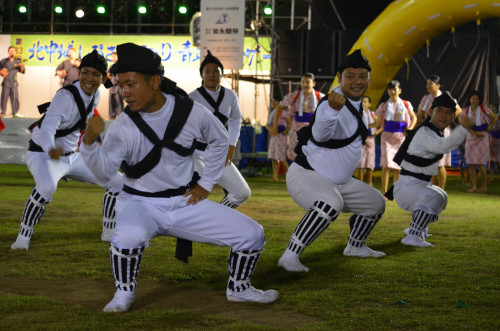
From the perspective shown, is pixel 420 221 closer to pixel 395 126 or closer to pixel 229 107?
pixel 229 107

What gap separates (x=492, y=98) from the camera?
17781 millimetres

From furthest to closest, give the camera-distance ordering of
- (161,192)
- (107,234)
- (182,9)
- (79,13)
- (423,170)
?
(79,13) → (182,9) → (423,170) → (107,234) → (161,192)

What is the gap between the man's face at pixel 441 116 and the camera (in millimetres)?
7082

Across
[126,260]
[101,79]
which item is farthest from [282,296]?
[101,79]

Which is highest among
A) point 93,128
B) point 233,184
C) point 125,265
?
point 93,128

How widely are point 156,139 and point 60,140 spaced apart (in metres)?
2.70

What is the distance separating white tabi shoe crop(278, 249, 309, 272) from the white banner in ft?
30.6

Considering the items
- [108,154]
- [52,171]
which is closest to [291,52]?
[52,171]

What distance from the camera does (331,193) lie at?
5.74 meters

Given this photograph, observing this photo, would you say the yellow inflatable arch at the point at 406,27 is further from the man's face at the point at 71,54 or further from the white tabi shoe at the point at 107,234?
the man's face at the point at 71,54

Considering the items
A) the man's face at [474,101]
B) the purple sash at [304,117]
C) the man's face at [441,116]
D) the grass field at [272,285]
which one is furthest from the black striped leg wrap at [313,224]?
the man's face at [474,101]

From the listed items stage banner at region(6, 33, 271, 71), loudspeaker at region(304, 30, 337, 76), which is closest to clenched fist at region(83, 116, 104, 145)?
loudspeaker at region(304, 30, 337, 76)

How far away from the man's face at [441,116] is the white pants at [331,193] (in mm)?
1373

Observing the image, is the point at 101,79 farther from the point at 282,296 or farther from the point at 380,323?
the point at 380,323
